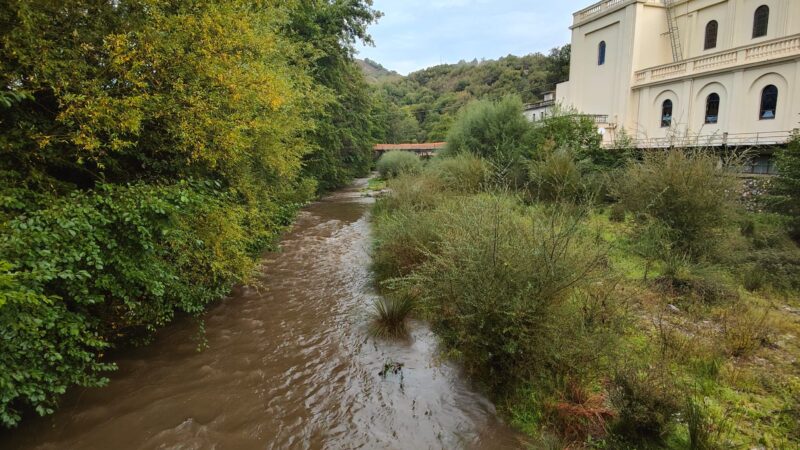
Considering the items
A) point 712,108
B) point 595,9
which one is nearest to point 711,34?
point 712,108

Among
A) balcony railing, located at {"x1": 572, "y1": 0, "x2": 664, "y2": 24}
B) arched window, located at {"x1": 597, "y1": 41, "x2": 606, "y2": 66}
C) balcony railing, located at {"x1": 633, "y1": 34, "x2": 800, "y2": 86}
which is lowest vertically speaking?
balcony railing, located at {"x1": 633, "y1": 34, "x2": 800, "y2": 86}

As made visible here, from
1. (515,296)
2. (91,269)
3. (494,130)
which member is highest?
(494,130)

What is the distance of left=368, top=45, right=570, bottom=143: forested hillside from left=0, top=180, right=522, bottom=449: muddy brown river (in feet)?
125

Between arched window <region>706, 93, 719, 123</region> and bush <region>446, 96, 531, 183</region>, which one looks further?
arched window <region>706, 93, 719, 123</region>

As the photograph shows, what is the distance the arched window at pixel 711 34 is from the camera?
23.8 m

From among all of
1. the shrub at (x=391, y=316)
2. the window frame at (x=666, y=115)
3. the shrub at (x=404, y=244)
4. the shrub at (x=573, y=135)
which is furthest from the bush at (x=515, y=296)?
the window frame at (x=666, y=115)

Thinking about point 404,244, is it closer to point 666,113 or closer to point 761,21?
point 666,113

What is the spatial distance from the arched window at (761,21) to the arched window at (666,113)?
4878 mm

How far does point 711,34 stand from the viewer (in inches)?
949

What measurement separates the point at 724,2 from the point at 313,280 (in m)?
28.1

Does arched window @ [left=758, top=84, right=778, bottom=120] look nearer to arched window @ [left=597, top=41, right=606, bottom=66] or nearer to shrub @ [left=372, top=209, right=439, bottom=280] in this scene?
arched window @ [left=597, top=41, right=606, bottom=66]

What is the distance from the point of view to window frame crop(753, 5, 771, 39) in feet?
69.7

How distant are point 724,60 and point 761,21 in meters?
3.57

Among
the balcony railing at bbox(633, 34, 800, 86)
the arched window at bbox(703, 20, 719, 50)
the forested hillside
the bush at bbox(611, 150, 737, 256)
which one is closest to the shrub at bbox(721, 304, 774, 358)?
the bush at bbox(611, 150, 737, 256)
